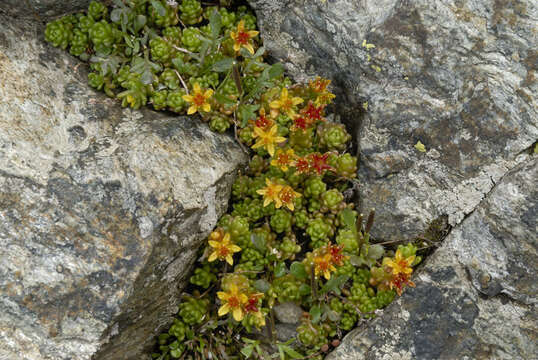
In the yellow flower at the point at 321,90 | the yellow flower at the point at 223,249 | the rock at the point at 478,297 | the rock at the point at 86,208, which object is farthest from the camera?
the yellow flower at the point at 321,90

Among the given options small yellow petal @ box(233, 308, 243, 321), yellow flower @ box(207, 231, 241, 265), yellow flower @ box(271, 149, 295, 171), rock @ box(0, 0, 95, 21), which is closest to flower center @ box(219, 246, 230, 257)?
yellow flower @ box(207, 231, 241, 265)

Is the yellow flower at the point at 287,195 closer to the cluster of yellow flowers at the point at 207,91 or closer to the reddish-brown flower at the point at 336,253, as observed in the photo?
the reddish-brown flower at the point at 336,253

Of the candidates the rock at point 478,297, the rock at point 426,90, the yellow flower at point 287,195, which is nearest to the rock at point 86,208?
the yellow flower at point 287,195

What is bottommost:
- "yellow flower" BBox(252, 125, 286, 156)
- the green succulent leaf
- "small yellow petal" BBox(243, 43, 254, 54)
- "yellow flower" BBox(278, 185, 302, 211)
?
the green succulent leaf

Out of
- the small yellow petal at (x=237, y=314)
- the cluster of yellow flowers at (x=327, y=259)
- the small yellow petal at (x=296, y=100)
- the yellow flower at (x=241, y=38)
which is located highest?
the yellow flower at (x=241, y=38)

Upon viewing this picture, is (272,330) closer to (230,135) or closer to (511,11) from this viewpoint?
(230,135)

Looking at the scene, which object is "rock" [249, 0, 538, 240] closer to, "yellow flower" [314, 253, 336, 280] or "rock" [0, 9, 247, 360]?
"yellow flower" [314, 253, 336, 280]
